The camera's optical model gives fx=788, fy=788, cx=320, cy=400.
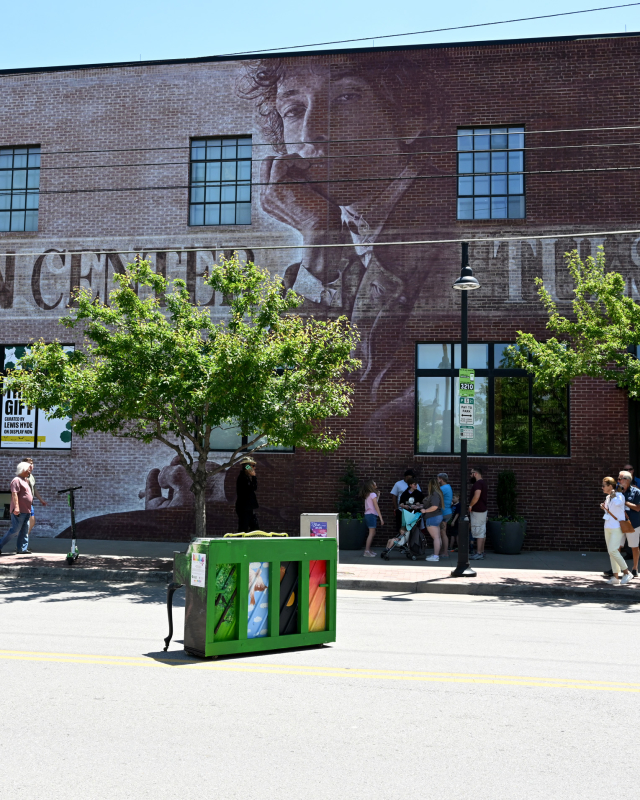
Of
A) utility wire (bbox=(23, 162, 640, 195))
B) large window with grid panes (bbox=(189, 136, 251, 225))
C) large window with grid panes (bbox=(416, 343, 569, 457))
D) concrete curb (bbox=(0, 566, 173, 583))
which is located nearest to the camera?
concrete curb (bbox=(0, 566, 173, 583))

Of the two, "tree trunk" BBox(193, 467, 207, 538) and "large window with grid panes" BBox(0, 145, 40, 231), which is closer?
"tree trunk" BBox(193, 467, 207, 538)

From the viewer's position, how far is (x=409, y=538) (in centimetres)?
1548

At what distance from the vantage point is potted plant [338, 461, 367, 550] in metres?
16.7

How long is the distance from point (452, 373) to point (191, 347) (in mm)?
6988

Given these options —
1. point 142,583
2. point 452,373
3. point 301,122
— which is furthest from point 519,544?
point 301,122

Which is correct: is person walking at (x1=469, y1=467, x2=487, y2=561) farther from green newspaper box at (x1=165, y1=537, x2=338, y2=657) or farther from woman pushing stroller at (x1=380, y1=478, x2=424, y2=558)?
green newspaper box at (x1=165, y1=537, x2=338, y2=657)

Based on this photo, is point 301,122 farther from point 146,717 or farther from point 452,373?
point 146,717

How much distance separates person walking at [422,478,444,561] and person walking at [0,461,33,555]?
7.58 meters

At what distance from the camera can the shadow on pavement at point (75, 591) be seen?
1106cm

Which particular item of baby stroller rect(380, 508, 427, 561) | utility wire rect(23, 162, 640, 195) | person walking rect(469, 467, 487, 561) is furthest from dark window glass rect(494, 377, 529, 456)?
utility wire rect(23, 162, 640, 195)

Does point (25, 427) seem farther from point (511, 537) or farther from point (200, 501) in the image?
point (511, 537)

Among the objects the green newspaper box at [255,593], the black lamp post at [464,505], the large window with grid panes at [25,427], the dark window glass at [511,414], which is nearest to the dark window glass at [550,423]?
the dark window glass at [511,414]

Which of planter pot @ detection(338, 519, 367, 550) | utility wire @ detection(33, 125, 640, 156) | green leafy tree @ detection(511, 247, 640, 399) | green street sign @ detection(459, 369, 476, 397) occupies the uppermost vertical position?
utility wire @ detection(33, 125, 640, 156)

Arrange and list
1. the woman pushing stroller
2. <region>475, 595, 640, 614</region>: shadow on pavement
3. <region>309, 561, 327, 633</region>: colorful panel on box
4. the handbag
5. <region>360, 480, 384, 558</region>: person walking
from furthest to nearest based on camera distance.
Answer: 1. <region>360, 480, 384, 558</region>: person walking
2. the woman pushing stroller
3. the handbag
4. <region>475, 595, 640, 614</region>: shadow on pavement
5. <region>309, 561, 327, 633</region>: colorful panel on box
